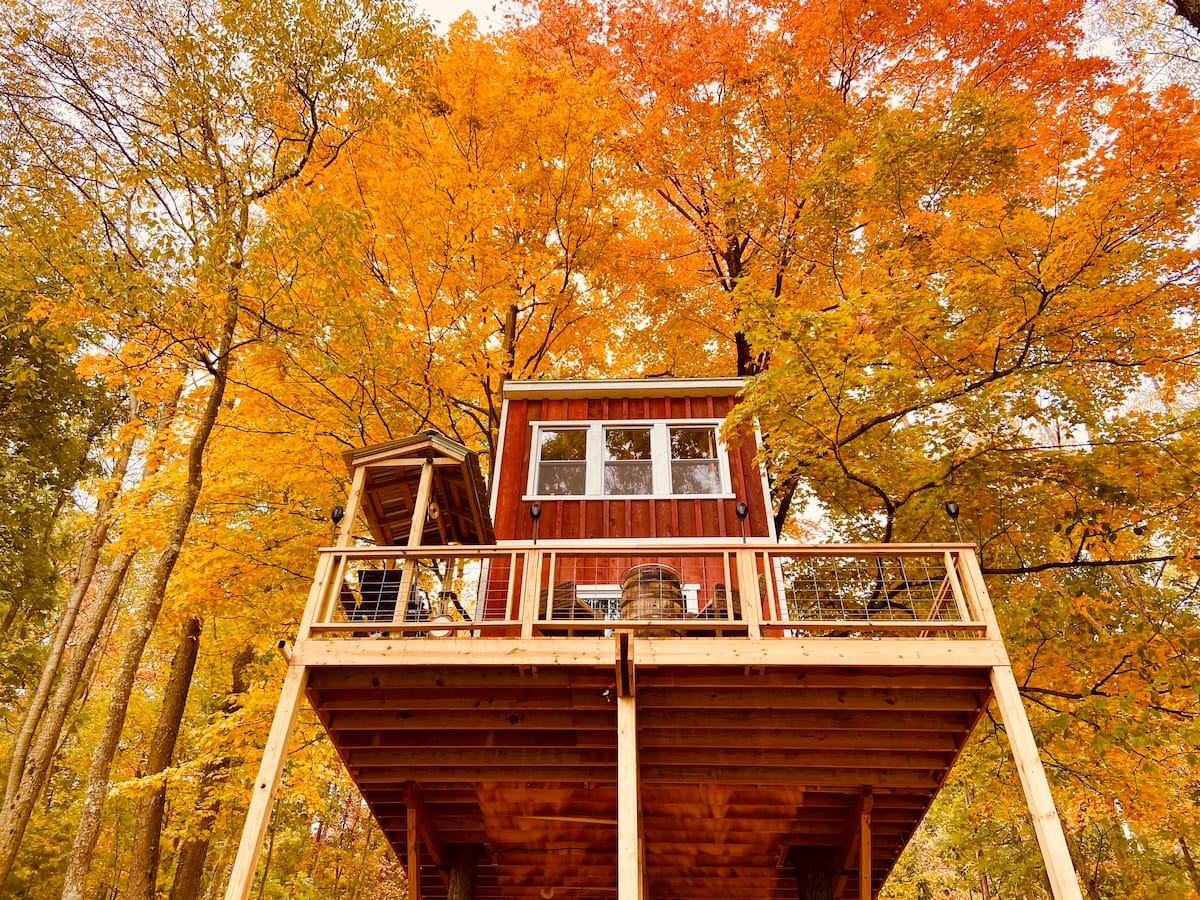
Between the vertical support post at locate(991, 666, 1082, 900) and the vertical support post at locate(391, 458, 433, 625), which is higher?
the vertical support post at locate(391, 458, 433, 625)

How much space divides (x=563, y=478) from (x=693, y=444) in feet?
6.04

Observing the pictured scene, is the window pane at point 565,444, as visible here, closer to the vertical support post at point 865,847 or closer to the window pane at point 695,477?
the window pane at point 695,477

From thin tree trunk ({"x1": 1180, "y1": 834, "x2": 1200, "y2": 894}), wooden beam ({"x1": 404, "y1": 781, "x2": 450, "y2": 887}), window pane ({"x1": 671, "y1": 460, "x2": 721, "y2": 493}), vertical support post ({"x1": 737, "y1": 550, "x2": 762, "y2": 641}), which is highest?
window pane ({"x1": 671, "y1": 460, "x2": 721, "y2": 493})

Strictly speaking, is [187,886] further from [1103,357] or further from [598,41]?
[598,41]

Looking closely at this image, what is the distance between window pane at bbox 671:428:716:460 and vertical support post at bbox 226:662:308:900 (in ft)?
17.9

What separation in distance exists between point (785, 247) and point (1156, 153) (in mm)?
4816

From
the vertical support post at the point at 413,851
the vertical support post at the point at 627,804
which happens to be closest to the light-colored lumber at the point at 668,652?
the vertical support post at the point at 627,804

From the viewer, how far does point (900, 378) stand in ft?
24.6

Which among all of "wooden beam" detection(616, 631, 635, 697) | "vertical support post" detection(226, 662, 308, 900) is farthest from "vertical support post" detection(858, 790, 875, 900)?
"vertical support post" detection(226, 662, 308, 900)

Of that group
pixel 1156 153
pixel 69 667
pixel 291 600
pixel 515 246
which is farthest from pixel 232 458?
pixel 1156 153

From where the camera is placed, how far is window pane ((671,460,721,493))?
9.22 meters

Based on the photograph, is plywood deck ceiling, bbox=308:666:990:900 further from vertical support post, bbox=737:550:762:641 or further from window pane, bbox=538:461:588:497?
window pane, bbox=538:461:588:497

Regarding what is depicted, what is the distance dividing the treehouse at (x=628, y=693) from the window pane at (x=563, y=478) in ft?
0.09

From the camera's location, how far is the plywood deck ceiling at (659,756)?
5934 mm
